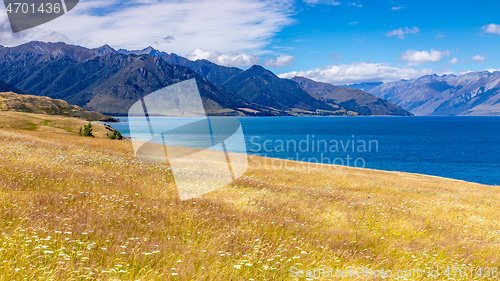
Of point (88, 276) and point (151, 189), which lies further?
point (151, 189)

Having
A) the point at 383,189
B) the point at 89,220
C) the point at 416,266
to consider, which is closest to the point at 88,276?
the point at 89,220

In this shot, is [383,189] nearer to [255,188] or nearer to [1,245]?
[255,188]

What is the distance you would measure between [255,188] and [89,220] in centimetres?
1015

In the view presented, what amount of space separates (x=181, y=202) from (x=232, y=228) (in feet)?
10.3

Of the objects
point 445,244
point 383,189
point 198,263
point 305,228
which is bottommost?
point 383,189

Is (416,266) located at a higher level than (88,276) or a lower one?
lower

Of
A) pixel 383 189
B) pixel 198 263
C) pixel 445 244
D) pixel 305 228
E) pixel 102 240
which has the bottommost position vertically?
pixel 383 189

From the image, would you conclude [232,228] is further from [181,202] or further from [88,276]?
[88,276]

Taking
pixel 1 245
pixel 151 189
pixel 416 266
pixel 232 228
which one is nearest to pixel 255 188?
pixel 151 189

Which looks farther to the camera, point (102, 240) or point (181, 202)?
point (181, 202)

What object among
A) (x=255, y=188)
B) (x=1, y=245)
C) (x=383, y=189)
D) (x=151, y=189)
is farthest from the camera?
(x=383, y=189)

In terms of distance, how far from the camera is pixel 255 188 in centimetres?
1647

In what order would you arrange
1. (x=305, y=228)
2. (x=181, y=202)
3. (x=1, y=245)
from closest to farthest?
1. (x=1, y=245)
2. (x=305, y=228)
3. (x=181, y=202)

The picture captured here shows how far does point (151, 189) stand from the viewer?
12.6 metres
